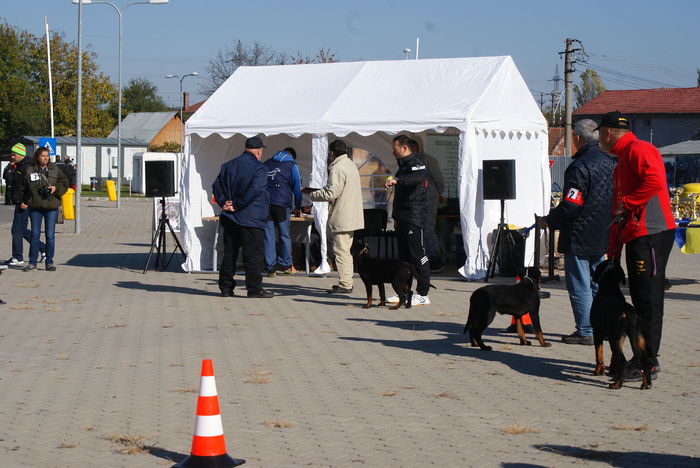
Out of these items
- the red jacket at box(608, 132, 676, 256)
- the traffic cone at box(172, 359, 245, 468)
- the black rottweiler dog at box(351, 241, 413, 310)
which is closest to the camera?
the traffic cone at box(172, 359, 245, 468)

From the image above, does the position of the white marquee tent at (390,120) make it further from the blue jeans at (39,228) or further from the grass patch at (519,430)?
the grass patch at (519,430)

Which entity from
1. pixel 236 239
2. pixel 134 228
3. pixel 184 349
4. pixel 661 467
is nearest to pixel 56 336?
pixel 184 349

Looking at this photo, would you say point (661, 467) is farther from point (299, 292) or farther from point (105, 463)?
point (299, 292)

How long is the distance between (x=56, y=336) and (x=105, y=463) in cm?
458

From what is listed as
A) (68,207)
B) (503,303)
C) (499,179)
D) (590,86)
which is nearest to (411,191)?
(499,179)

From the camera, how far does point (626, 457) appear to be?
529 cm

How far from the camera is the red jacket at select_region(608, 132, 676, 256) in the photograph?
6957 mm

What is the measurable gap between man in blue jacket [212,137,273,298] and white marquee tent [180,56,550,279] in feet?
7.76

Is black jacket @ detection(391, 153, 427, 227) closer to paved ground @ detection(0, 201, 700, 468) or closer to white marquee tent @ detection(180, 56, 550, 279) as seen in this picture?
paved ground @ detection(0, 201, 700, 468)

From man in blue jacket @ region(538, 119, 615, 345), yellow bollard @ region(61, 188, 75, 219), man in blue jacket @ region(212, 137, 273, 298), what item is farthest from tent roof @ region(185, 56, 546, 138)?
yellow bollard @ region(61, 188, 75, 219)

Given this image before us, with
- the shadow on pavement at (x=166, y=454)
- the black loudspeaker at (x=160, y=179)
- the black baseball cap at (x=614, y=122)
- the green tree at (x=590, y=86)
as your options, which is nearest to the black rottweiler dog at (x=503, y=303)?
the black baseball cap at (x=614, y=122)

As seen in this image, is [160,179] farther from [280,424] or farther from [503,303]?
[280,424]

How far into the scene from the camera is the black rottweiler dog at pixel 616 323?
684 centimetres

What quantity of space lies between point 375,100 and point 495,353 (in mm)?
7088
